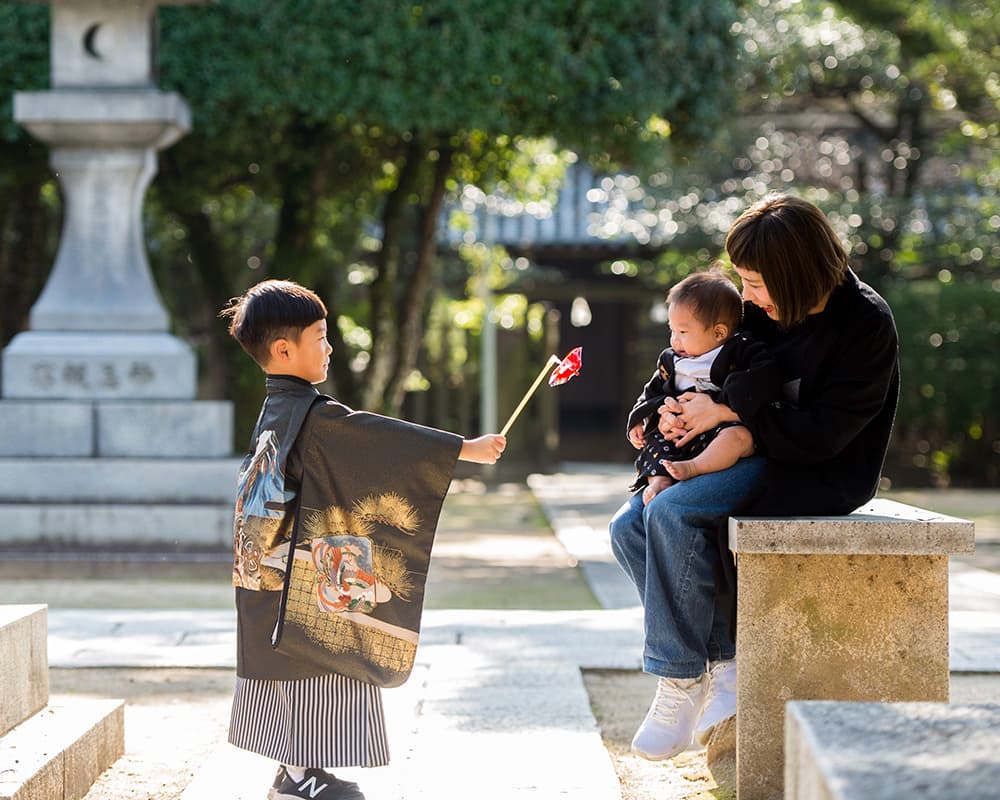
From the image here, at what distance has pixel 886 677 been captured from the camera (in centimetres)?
327

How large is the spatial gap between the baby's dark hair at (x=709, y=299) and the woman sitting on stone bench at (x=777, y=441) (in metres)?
0.09

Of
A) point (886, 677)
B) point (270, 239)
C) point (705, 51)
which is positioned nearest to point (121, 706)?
point (886, 677)

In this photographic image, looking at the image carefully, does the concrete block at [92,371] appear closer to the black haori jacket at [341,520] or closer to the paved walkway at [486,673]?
the paved walkway at [486,673]

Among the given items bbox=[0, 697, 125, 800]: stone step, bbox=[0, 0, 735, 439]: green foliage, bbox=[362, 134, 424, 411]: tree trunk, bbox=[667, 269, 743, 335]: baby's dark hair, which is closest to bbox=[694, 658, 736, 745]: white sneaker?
bbox=[667, 269, 743, 335]: baby's dark hair

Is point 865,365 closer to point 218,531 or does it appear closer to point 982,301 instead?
point 218,531

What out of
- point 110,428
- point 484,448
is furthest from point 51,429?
point 484,448

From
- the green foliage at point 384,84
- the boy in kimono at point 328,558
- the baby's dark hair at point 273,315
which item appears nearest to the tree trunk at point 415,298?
the green foliage at point 384,84

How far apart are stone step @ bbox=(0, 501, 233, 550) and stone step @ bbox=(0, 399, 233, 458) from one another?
0.45 m

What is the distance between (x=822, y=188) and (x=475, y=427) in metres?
5.19

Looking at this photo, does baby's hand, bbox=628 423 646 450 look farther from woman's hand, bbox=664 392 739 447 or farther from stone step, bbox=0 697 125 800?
stone step, bbox=0 697 125 800

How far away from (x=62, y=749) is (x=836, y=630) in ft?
6.43

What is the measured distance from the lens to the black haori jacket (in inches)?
134

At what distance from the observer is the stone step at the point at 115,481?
8844 mm

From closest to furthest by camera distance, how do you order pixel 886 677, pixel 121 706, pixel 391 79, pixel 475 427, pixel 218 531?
1. pixel 886 677
2. pixel 121 706
3. pixel 218 531
4. pixel 391 79
5. pixel 475 427
